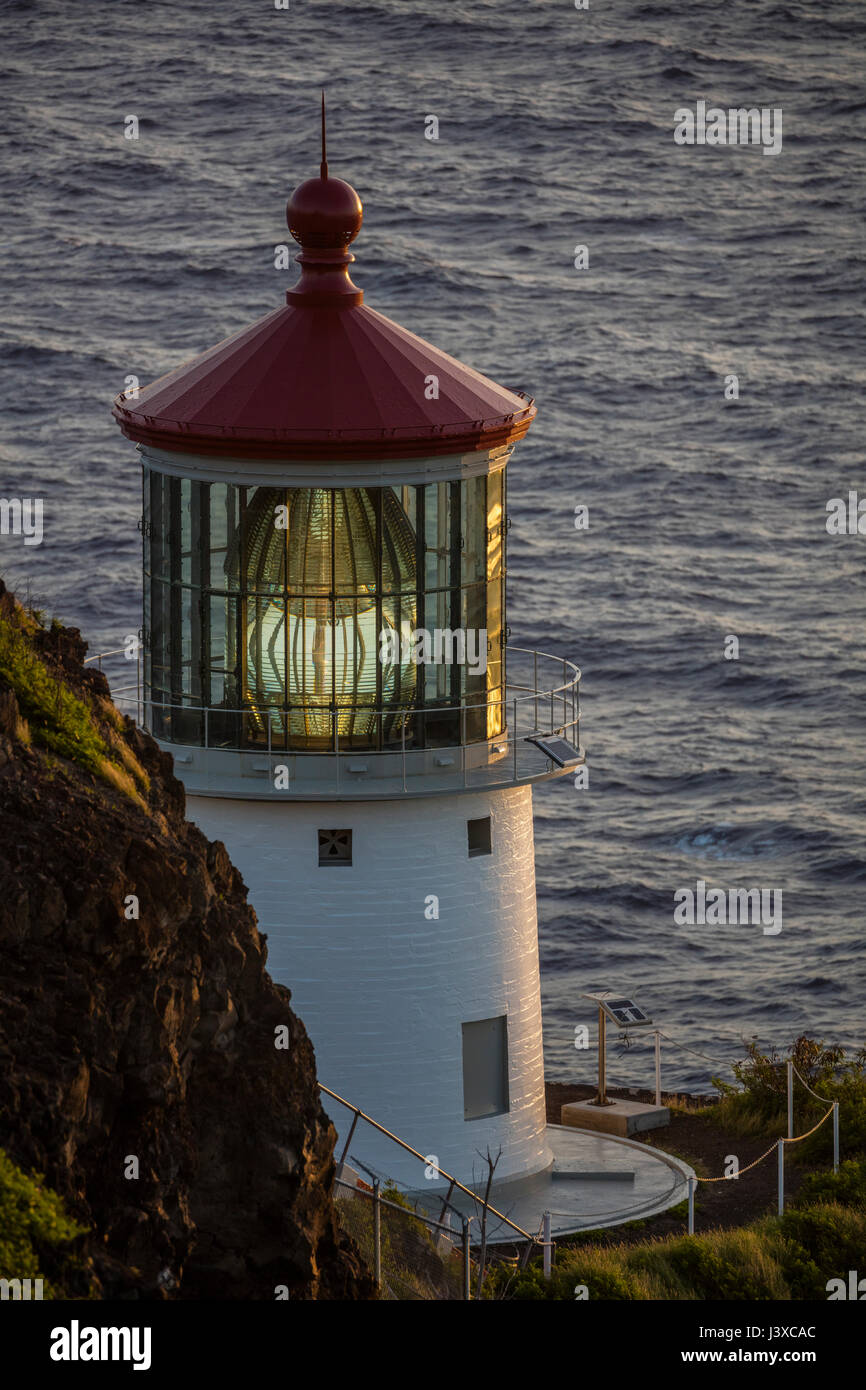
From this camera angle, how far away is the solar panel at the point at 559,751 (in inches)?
814

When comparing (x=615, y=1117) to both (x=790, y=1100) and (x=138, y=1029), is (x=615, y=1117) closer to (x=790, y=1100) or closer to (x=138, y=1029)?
(x=790, y=1100)

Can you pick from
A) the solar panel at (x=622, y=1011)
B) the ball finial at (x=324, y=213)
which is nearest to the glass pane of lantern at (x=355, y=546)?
the ball finial at (x=324, y=213)

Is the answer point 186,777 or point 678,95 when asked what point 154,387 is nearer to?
point 186,777

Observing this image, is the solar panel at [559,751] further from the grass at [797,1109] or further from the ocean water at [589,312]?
the ocean water at [589,312]

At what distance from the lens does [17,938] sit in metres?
10.6

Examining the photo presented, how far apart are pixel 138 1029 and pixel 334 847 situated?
363 inches

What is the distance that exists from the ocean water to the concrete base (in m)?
16.1

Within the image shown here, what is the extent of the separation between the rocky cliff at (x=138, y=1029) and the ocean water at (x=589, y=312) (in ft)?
92.3

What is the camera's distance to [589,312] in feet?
204

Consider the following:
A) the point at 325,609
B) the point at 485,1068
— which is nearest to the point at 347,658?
the point at 325,609
